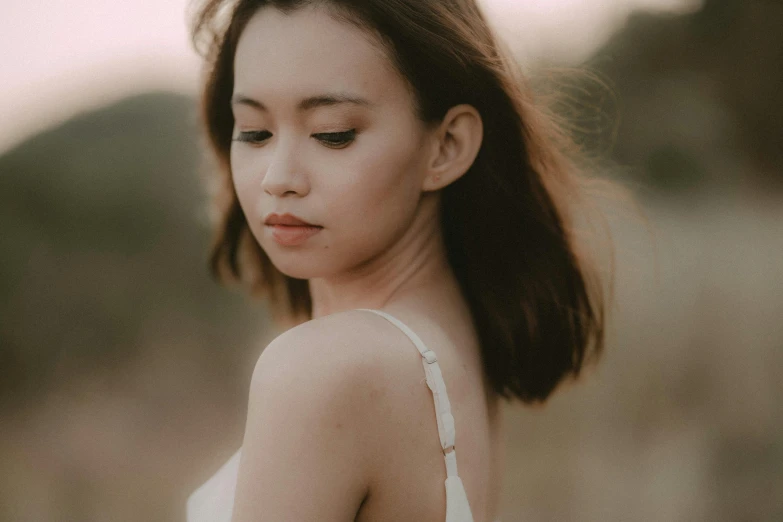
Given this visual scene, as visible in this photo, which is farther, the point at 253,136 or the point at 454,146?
the point at 454,146

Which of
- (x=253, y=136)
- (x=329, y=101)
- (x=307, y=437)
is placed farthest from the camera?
(x=253, y=136)

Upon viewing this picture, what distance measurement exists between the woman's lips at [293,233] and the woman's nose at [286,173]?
0.07 meters

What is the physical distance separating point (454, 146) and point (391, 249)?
0.26 metres

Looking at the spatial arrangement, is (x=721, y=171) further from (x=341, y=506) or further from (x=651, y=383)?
(x=341, y=506)

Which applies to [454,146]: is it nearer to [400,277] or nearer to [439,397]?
[400,277]

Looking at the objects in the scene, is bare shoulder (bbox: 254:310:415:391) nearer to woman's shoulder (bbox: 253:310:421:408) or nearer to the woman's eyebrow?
woman's shoulder (bbox: 253:310:421:408)

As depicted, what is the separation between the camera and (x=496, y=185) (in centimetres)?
171

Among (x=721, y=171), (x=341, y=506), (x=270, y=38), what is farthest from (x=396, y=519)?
(x=721, y=171)

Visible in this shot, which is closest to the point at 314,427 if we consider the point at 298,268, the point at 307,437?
the point at 307,437

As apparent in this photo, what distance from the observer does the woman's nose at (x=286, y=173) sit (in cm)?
134

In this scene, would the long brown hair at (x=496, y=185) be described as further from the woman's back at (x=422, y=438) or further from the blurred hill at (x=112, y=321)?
the blurred hill at (x=112, y=321)

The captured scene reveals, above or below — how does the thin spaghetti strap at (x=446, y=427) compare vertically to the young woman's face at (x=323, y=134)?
below

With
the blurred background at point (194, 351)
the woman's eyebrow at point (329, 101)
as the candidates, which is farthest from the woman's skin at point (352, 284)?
the blurred background at point (194, 351)

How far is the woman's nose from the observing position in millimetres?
1338
